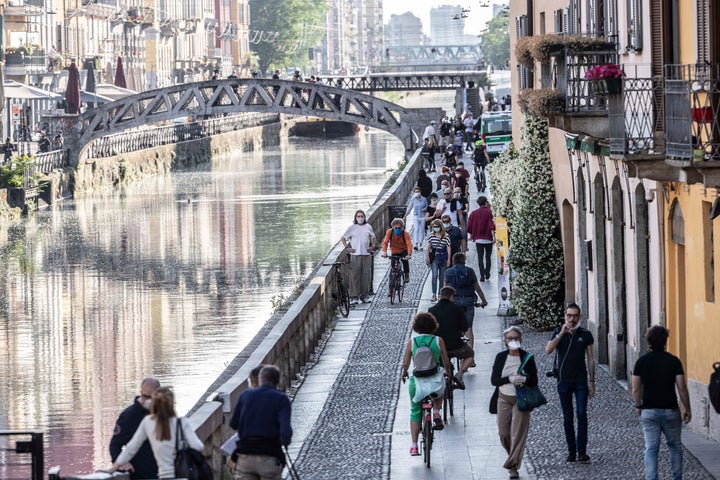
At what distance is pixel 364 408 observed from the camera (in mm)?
19156

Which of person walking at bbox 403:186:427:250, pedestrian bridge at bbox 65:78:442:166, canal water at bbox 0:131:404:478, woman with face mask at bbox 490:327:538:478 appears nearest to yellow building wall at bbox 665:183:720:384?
woman with face mask at bbox 490:327:538:478

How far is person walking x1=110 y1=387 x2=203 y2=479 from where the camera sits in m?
11.4

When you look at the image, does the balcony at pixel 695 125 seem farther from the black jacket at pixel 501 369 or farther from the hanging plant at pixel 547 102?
the hanging plant at pixel 547 102

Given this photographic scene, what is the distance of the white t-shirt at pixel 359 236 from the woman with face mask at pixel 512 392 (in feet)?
42.9

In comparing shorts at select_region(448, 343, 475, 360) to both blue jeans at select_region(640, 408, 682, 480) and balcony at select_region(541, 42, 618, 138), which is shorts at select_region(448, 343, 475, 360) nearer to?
balcony at select_region(541, 42, 618, 138)

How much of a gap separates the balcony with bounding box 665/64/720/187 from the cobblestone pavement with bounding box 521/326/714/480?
2.60 metres

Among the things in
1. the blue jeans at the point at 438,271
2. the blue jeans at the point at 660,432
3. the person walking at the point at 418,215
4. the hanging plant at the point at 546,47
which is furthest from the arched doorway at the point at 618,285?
the person walking at the point at 418,215

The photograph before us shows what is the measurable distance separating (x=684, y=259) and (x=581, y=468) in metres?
Answer: 3.09

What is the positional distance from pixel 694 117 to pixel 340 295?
47.6 ft

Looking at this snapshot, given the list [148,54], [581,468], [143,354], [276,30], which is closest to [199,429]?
[581,468]

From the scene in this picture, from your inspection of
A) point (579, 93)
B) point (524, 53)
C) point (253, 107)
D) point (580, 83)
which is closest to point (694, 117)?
point (579, 93)

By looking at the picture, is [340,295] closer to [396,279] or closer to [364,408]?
[396,279]

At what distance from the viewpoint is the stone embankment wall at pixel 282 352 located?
14.5 m

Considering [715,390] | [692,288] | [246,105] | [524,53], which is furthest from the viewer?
[246,105]
